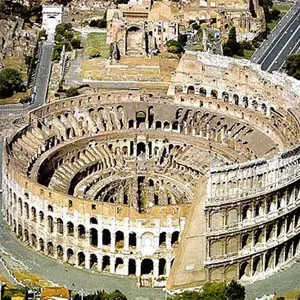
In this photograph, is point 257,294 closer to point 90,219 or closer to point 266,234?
point 266,234

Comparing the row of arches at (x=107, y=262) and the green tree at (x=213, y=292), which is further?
the row of arches at (x=107, y=262)

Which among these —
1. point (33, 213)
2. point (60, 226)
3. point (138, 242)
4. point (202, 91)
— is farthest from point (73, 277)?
point (202, 91)

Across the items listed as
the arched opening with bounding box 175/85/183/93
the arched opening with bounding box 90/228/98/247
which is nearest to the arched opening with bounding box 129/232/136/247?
the arched opening with bounding box 90/228/98/247

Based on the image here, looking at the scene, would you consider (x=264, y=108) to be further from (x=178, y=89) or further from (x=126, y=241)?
(x=126, y=241)

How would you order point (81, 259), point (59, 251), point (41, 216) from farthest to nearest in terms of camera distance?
point (59, 251)
point (41, 216)
point (81, 259)

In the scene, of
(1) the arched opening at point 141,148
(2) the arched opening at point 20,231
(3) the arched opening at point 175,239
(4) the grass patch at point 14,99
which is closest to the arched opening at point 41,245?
(2) the arched opening at point 20,231

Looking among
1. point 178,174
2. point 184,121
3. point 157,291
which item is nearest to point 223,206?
point 157,291

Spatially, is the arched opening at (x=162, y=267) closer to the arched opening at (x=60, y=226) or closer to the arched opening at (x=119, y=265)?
the arched opening at (x=119, y=265)
